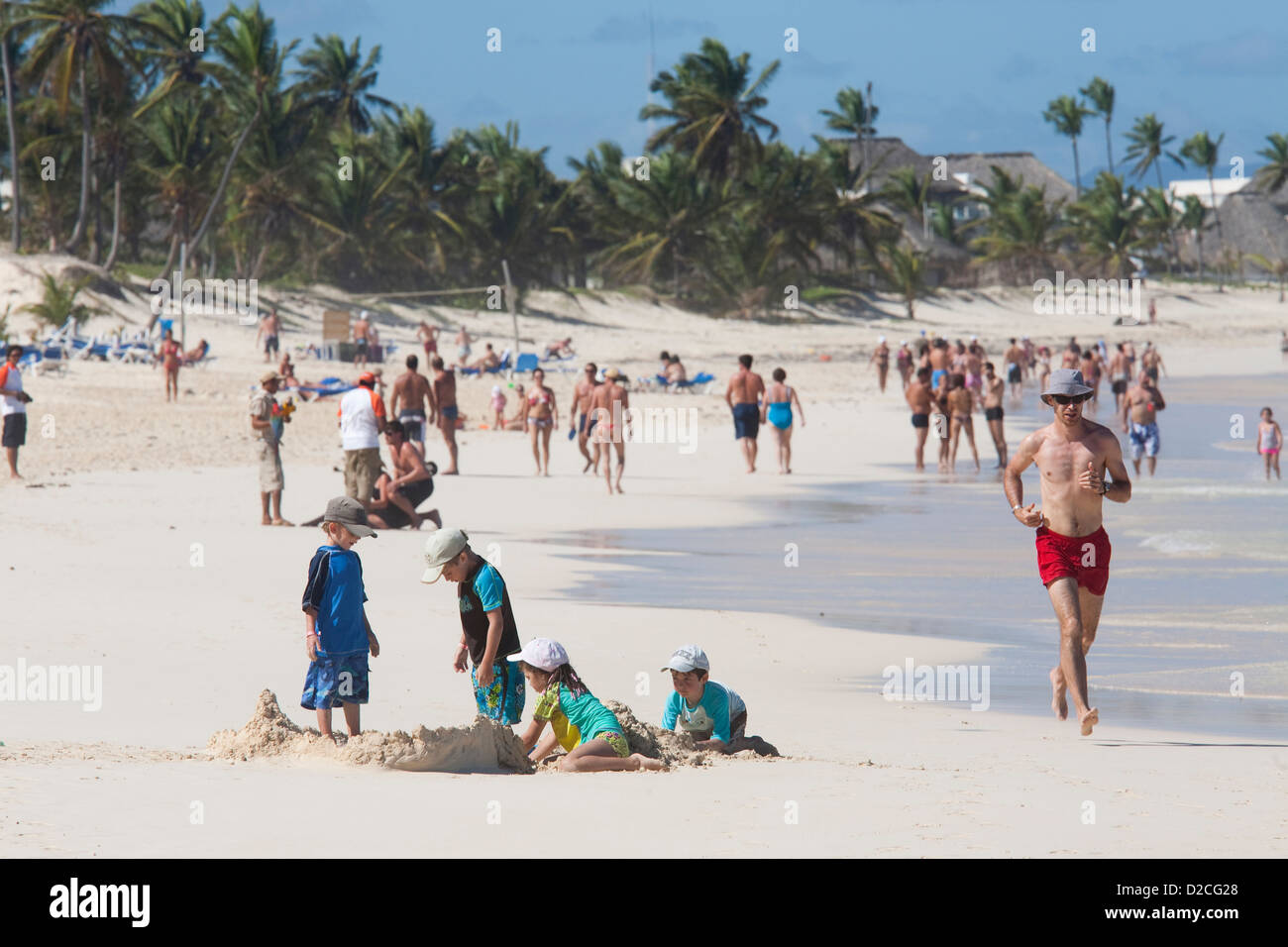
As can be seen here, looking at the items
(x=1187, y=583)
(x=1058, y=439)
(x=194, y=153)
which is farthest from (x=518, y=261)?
(x=1058, y=439)

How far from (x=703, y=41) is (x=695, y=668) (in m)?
48.1

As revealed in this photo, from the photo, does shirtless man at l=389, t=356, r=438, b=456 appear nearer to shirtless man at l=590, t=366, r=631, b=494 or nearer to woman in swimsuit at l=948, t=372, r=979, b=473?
shirtless man at l=590, t=366, r=631, b=494

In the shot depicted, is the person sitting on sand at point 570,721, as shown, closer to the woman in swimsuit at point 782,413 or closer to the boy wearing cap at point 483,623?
the boy wearing cap at point 483,623

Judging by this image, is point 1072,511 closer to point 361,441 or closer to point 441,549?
point 441,549

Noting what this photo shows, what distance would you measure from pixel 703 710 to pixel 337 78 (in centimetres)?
4611

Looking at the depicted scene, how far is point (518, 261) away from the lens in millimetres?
46188

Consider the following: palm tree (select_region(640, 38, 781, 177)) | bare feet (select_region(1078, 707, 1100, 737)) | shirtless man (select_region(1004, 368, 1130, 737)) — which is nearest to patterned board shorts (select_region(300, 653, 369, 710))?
shirtless man (select_region(1004, 368, 1130, 737))

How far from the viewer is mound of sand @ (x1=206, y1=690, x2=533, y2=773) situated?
558 centimetres

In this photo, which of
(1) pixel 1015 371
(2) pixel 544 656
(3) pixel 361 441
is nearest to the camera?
(2) pixel 544 656

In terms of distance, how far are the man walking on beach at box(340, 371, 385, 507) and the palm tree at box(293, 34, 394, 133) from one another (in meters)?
38.3

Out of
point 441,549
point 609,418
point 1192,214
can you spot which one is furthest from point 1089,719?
point 1192,214

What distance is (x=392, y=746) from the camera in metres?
5.59

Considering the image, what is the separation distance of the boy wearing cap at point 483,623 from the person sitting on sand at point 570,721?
0.30 ft

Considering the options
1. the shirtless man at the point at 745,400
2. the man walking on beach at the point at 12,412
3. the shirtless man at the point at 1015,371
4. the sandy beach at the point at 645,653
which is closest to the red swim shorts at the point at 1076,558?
the sandy beach at the point at 645,653
